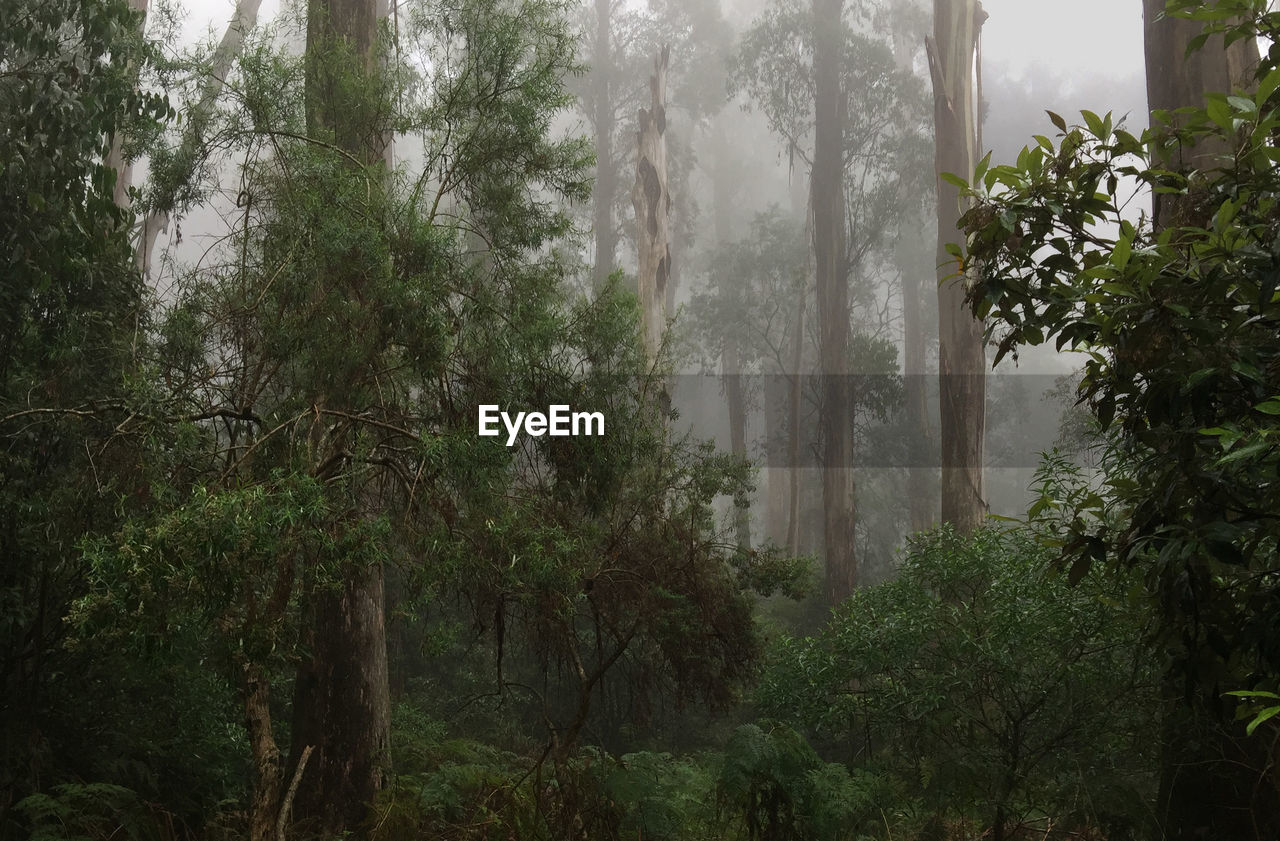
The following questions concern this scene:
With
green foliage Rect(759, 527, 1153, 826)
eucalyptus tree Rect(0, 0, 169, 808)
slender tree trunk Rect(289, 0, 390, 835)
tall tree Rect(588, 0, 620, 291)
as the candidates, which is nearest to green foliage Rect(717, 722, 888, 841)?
green foliage Rect(759, 527, 1153, 826)

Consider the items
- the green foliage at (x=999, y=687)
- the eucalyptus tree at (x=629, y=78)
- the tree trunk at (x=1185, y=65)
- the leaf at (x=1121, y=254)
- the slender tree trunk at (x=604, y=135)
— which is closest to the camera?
the leaf at (x=1121, y=254)

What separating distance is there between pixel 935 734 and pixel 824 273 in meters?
16.6

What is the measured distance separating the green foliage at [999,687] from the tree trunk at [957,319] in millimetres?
5298

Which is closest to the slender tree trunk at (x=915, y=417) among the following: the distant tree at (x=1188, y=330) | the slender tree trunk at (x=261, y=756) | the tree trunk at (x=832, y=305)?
the tree trunk at (x=832, y=305)

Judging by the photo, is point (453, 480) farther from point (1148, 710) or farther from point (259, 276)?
point (1148, 710)

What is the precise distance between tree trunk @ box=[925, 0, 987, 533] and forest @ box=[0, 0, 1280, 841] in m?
4.42

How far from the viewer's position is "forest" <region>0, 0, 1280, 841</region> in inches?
147

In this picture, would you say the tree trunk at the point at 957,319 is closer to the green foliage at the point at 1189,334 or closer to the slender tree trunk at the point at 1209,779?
the slender tree trunk at the point at 1209,779

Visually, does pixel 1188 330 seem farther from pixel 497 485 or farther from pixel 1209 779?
pixel 1209 779

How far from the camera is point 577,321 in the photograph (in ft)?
21.7

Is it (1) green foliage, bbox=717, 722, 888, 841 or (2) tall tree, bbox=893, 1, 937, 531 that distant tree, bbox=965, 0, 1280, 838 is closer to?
(1) green foliage, bbox=717, 722, 888, 841

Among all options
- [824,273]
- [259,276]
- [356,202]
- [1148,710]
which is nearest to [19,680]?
[259,276]

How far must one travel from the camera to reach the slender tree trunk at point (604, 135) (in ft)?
89.6

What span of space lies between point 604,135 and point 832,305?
952 centimetres
